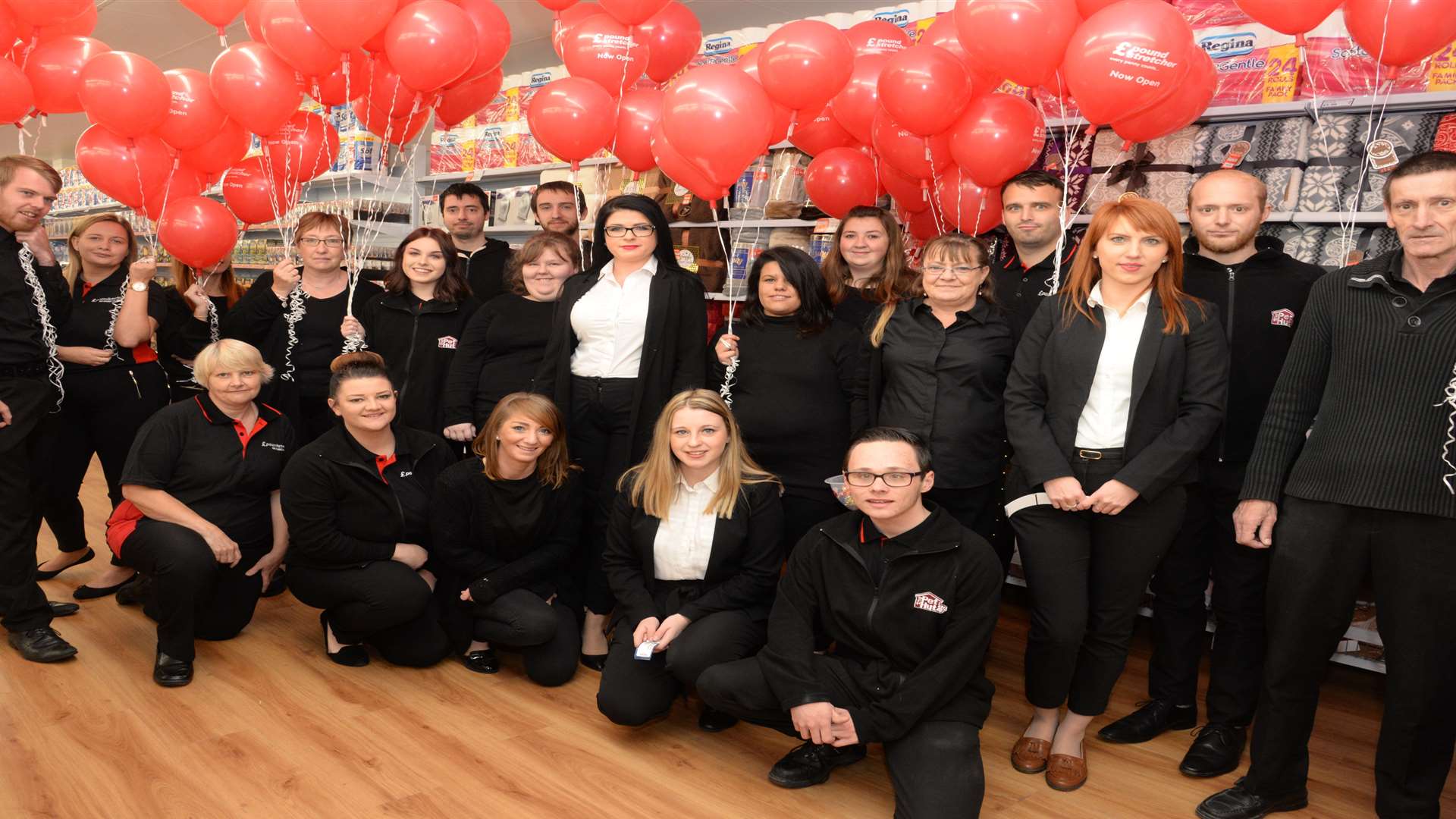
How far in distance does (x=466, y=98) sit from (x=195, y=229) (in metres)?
1.04

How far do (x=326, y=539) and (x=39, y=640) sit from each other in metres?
0.91

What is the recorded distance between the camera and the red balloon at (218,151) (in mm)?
3482

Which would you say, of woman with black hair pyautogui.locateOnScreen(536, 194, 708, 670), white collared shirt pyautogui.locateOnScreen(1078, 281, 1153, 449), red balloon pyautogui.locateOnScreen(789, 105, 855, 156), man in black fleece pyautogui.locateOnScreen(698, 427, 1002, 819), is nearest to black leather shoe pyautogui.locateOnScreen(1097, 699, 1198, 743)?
man in black fleece pyautogui.locateOnScreen(698, 427, 1002, 819)

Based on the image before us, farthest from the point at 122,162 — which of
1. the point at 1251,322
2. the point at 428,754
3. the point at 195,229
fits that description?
the point at 1251,322

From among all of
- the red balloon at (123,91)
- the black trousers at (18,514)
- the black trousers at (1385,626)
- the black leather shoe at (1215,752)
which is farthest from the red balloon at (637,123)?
the black leather shoe at (1215,752)

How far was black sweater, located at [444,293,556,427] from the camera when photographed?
10.6ft

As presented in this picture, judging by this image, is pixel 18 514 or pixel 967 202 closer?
pixel 18 514

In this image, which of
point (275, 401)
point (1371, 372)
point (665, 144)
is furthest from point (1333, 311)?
point (275, 401)

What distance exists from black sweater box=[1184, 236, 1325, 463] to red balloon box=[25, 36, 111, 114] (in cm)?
347

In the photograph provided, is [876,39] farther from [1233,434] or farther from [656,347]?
[1233,434]

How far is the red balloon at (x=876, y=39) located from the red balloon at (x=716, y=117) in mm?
672

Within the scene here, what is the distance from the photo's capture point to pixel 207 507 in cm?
293

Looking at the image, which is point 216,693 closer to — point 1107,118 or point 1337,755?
point 1107,118

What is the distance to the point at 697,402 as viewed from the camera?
2.56m
